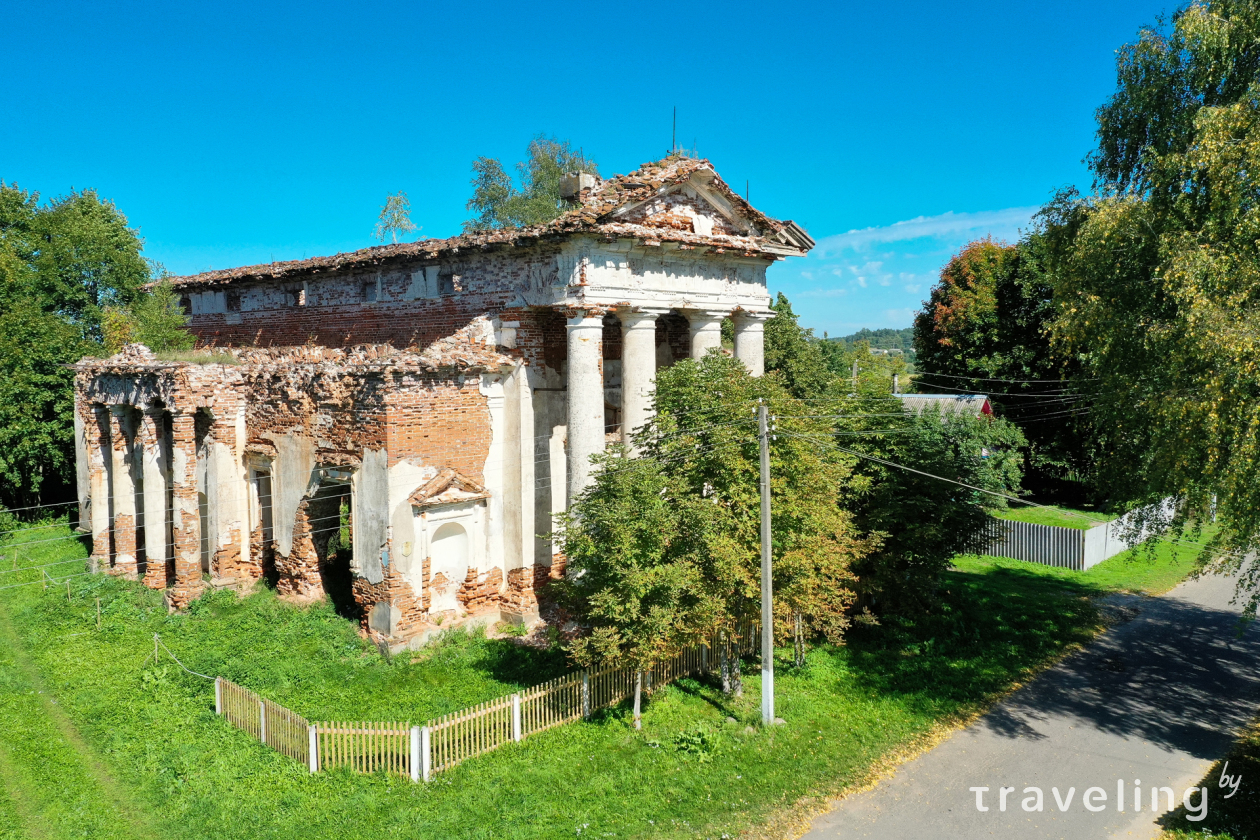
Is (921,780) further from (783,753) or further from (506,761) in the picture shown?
(506,761)

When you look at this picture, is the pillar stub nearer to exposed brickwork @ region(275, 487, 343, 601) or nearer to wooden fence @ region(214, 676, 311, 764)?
exposed brickwork @ region(275, 487, 343, 601)

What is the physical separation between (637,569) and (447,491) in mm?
5497

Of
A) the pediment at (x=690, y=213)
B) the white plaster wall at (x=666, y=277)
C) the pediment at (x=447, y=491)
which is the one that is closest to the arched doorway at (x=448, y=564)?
the pediment at (x=447, y=491)

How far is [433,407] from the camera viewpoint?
16375mm

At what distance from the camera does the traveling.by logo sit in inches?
457

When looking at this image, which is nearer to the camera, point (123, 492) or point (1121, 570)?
point (123, 492)

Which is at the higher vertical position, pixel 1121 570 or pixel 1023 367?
pixel 1023 367

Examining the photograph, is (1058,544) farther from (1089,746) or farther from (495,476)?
(495,476)

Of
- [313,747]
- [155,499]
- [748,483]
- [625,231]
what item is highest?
[625,231]

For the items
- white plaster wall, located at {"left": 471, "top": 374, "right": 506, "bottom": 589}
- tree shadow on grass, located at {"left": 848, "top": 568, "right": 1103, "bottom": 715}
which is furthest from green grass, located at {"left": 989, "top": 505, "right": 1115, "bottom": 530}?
white plaster wall, located at {"left": 471, "top": 374, "right": 506, "bottom": 589}

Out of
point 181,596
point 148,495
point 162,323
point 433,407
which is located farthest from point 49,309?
point 433,407

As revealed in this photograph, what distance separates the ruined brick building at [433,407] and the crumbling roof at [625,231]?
0.06 meters

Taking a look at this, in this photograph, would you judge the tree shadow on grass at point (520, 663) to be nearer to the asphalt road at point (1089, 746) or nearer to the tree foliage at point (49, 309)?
the asphalt road at point (1089, 746)

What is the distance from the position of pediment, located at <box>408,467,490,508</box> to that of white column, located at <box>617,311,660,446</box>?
3.55 meters
